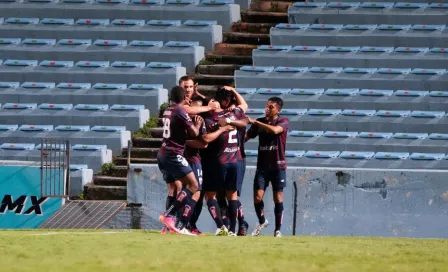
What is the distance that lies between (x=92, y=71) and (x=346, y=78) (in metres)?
5.33

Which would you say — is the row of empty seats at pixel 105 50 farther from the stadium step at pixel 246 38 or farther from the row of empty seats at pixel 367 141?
the row of empty seats at pixel 367 141

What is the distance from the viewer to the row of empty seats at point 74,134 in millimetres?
23016

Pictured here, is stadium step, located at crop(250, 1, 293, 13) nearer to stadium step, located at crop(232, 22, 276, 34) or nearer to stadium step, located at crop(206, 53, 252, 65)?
stadium step, located at crop(232, 22, 276, 34)

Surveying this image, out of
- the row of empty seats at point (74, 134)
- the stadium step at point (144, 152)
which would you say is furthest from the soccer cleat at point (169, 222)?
the row of empty seats at point (74, 134)

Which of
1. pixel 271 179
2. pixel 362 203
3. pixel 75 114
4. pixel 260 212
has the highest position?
pixel 271 179

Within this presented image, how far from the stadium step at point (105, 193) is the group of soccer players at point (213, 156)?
5259 millimetres

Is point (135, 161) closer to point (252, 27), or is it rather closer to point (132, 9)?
point (252, 27)

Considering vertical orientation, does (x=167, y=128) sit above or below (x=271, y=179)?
above

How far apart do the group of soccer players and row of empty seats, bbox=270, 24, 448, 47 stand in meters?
9.22

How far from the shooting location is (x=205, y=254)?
1141 centimetres

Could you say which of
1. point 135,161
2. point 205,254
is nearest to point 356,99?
point 135,161

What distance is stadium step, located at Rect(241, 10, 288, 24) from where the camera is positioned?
2734 cm

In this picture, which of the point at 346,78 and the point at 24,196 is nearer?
the point at 24,196

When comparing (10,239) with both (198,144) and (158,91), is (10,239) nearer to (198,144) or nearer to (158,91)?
(198,144)
